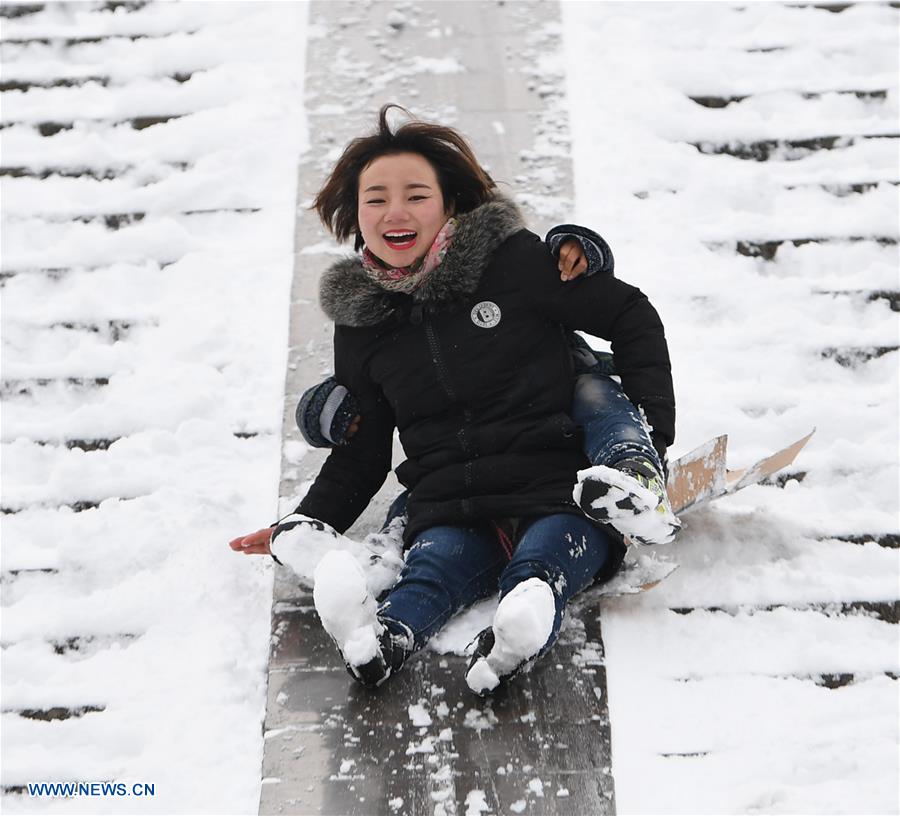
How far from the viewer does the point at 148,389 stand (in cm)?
282

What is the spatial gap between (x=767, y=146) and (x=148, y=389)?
1664 millimetres

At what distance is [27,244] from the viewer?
3207 mm

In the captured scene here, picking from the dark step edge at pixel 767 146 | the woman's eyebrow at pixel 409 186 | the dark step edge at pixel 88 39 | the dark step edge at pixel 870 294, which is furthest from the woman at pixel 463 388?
the dark step edge at pixel 88 39

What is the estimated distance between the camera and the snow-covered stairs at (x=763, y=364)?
6.91 ft

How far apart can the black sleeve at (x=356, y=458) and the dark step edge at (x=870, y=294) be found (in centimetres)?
112

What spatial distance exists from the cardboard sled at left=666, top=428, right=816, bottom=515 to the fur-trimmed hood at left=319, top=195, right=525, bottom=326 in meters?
0.50

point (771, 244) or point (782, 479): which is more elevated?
point (771, 244)

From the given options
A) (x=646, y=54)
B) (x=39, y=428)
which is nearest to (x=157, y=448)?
(x=39, y=428)

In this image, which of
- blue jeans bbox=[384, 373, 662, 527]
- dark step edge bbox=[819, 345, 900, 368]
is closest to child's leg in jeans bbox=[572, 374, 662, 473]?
blue jeans bbox=[384, 373, 662, 527]

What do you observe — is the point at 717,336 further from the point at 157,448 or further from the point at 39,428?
the point at 39,428

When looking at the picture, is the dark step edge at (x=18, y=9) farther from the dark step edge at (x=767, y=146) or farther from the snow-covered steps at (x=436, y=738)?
the snow-covered steps at (x=436, y=738)

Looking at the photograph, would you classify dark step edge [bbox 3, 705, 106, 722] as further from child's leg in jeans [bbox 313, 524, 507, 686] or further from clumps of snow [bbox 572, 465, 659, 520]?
clumps of snow [bbox 572, 465, 659, 520]

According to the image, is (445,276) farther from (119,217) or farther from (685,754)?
(119,217)

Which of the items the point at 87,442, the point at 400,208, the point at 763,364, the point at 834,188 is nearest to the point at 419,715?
the point at 400,208
